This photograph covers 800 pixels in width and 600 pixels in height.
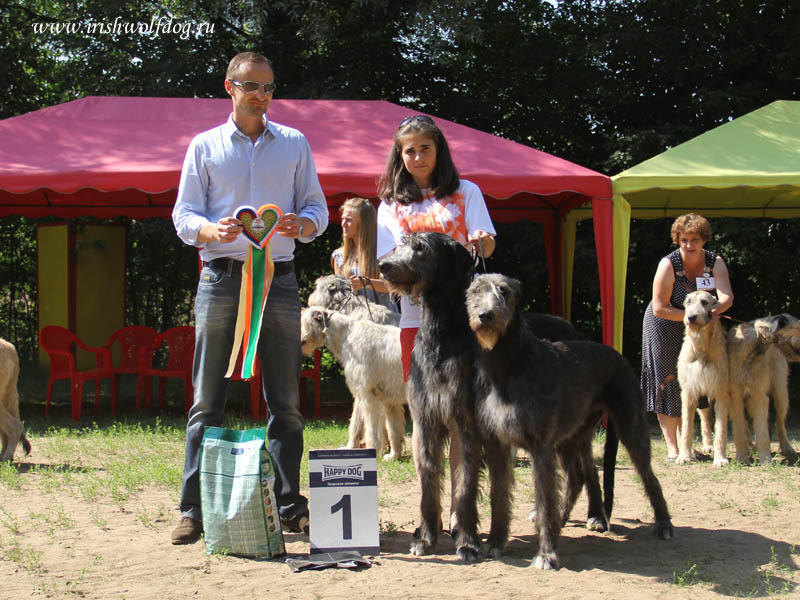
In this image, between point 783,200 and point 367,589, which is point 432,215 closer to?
point 367,589

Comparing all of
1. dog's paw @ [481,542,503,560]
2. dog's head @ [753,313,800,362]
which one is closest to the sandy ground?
dog's paw @ [481,542,503,560]

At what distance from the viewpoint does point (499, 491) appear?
325cm

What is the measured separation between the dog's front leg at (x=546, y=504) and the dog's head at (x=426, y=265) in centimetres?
74

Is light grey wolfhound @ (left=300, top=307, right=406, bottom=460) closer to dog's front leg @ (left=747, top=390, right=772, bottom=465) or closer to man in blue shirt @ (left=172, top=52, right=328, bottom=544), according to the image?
man in blue shirt @ (left=172, top=52, right=328, bottom=544)

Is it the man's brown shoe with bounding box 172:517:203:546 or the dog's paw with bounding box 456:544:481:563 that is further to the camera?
the man's brown shoe with bounding box 172:517:203:546

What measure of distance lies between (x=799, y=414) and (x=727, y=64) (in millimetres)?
5305

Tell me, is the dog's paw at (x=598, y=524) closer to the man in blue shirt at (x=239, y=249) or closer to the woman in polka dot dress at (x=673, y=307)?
the man in blue shirt at (x=239, y=249)

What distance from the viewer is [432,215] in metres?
3.44

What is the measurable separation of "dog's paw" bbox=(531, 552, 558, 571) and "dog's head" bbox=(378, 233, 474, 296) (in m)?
1.10

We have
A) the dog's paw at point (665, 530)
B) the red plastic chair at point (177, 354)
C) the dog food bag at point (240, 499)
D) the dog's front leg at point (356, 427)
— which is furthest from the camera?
the red plastic chair at point (177, 354)

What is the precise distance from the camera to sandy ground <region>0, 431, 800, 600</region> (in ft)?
9.46

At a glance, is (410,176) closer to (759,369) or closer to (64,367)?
(759,369)

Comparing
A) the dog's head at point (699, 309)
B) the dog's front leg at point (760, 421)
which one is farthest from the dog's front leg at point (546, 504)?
the dog's front leg at point (760, 421)

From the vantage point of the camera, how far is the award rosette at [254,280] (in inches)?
128
